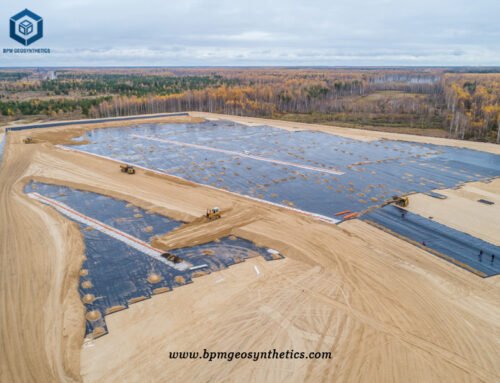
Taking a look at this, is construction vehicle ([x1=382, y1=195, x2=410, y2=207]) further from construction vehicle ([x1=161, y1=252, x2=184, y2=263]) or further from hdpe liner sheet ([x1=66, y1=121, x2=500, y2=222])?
construction vehicle ([x1=161, y1=252, x2=184, y2=263])

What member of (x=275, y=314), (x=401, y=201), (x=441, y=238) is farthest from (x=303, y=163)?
(x=275, y=314)

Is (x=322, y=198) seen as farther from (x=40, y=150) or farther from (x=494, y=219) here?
(x=40, y=150)

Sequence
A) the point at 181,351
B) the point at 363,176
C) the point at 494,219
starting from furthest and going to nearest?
the point at 363,176 → the point at 494,219 → the point at 181,351

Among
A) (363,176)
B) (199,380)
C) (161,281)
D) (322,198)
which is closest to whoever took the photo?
(199,380)

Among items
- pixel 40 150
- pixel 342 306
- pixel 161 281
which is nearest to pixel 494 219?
pixel 342 306

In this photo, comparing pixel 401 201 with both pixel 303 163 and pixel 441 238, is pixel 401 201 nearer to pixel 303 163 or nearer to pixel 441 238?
pixel 441 238

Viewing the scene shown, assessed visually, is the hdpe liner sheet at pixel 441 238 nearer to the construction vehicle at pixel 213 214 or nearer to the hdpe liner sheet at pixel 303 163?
the hdpe liner sheet at pixel 303 163

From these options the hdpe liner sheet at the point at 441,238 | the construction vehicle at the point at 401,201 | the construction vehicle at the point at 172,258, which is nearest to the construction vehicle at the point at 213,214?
the construction vehicle at the point at 172,258
